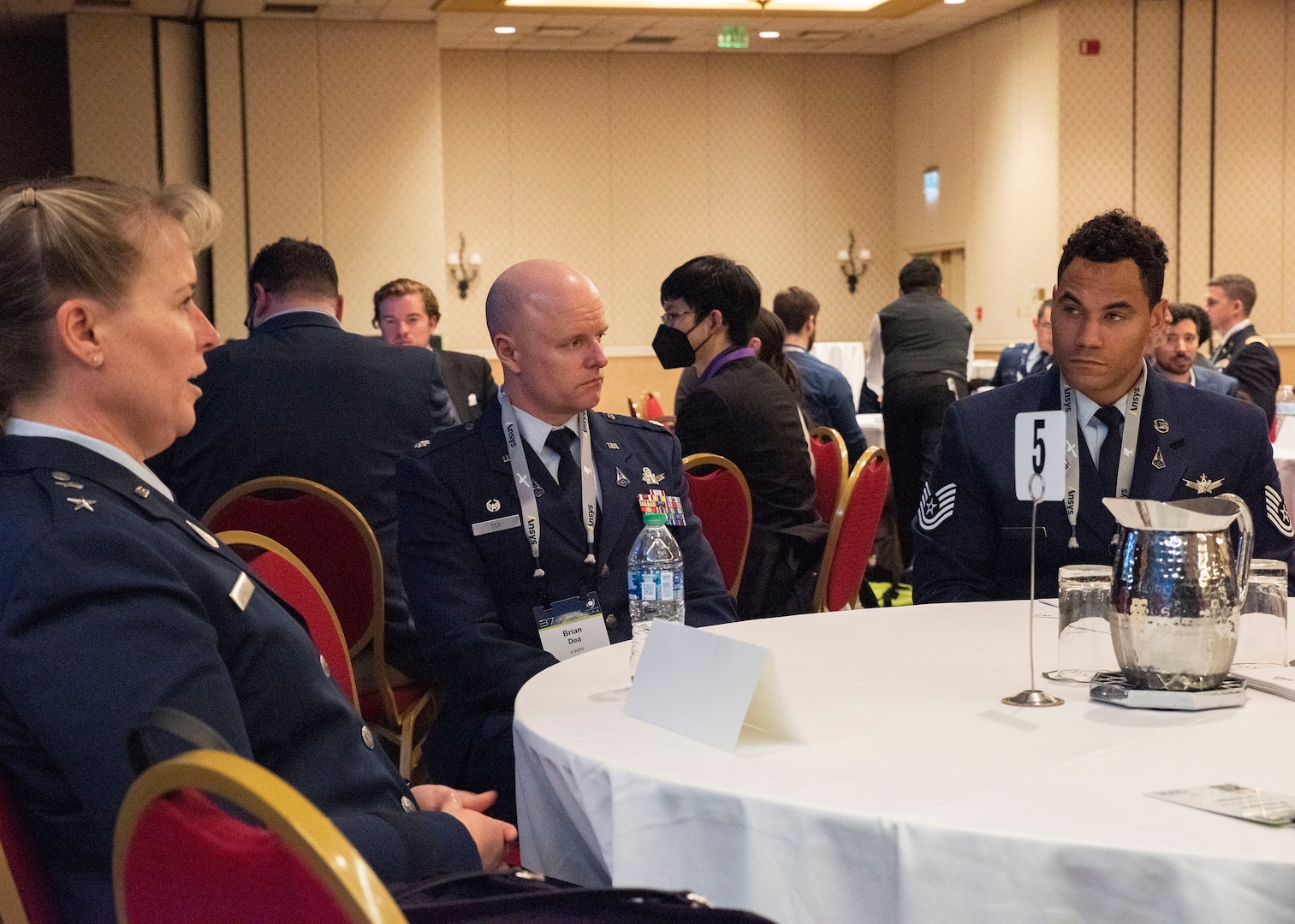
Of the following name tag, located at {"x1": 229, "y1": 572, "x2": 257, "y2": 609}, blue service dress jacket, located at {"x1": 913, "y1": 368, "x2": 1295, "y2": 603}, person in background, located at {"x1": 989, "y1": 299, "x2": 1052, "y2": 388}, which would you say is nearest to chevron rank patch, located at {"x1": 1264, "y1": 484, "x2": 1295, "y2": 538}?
blue service dress jacket, located at {"x1": 913, "y1": 368, "x2": 1295, "y2": 603}

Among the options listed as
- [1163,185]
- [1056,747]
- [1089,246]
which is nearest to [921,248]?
[1163,185]

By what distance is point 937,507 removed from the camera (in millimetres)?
2566

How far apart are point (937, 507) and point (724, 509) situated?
940 millimetres

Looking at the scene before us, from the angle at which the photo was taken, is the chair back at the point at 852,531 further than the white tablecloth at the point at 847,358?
No

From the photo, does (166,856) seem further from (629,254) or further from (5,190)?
(629,254)

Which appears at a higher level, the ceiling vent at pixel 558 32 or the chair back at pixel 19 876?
the ceiling vent at pixel 558 32

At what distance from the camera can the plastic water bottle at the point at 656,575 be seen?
7.06 ft

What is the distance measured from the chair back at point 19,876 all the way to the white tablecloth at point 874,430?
21.1 ft

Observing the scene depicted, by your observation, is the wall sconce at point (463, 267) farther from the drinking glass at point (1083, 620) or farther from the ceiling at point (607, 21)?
the drinking glass at point (1083, 620)

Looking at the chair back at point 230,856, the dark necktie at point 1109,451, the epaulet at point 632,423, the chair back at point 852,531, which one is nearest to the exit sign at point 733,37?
the chair back at point 852,531

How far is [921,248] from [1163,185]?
2.58 meters

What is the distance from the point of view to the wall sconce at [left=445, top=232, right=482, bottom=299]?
40.8 feet

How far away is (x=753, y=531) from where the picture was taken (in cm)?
375

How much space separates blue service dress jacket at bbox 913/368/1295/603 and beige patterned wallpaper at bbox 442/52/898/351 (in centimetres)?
1001
